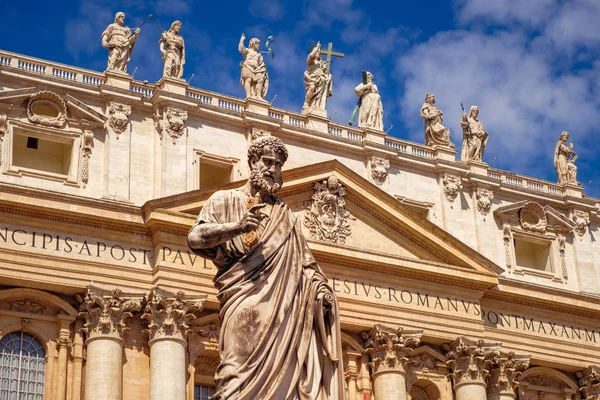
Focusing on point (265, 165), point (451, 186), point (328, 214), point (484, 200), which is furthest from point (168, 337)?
point (265, 165)

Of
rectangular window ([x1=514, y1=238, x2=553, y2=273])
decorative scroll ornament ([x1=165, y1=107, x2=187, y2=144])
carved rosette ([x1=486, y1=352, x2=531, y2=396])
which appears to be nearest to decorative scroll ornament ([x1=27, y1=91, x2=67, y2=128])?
decorative scroll ornament ([x1=165, y1=107, x2=187, y2=144])

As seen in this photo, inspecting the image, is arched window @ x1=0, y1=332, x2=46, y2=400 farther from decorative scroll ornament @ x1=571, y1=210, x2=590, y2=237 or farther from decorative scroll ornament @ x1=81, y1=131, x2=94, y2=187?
decorative scroll ornament @ x1=571, y1=210, x2=590, y2=237

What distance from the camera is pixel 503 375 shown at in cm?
3250

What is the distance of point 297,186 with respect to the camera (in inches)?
1218

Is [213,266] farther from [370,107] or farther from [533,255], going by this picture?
[533,255]

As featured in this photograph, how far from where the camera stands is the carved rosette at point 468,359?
105ft

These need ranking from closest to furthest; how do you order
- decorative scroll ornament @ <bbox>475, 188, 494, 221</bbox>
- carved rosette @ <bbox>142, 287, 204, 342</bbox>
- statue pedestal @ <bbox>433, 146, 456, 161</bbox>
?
carved rosette @ <bbox>142, 287, 204, 342</bbox>
statue pedestal @ <bbox>433, 146, 456, 161</bbox>
decorative scroll ornament @ <bbox>475, 188, 494, 221</bbox>

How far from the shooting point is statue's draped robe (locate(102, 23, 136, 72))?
30375 millimetres

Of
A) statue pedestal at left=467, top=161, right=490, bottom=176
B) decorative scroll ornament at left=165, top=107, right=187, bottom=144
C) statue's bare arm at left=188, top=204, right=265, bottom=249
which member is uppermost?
statue pedestal at left=467, top=161, right=490, bottom=176

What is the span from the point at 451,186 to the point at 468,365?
5273 mm

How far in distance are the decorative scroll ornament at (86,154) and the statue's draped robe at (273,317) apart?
20.0 m

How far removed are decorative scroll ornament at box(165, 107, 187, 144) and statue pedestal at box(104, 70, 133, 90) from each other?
1.23 metres

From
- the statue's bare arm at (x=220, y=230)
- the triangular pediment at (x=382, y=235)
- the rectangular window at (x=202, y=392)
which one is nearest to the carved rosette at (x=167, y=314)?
the rectangular window at (x=202, y=392)

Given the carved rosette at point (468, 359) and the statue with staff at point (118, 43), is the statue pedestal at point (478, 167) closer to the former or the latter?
the carved rosette at point (468, 359)
